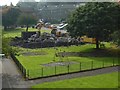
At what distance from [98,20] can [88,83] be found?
669 inches

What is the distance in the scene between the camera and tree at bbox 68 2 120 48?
40.7 meters

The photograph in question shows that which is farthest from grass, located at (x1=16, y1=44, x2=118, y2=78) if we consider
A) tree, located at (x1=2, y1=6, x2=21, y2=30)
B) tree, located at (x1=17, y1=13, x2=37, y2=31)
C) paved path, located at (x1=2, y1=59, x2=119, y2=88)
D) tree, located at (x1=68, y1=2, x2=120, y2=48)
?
tree, located at (x1=17, y1=13, x2=37, y2=31)

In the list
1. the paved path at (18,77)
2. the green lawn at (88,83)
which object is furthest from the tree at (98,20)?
the green lawn at (88,83)

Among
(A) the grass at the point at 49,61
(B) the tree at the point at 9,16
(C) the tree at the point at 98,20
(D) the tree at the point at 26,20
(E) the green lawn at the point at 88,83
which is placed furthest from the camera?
(D) the tree at the point at 26,20

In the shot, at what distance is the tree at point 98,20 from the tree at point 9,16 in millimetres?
39628

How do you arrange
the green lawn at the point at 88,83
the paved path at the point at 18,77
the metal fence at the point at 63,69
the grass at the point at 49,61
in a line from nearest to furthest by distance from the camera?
the green lawn at the point at 88,83, the paved path at the point at 18,77, the metal fence at the point at 63,69, the grass at the point at 49,61

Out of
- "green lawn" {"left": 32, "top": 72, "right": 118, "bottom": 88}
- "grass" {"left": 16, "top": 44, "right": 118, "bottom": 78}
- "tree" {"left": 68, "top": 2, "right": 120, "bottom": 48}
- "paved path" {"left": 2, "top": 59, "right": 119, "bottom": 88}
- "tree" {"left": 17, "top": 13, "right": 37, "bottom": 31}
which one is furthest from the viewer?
"tree" {"left": 17, "top": 13, "right": 37, "bottom": 31}

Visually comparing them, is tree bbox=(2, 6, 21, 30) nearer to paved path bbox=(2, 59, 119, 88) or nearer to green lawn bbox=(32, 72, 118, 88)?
paved path bbox=(2, 59, 119, 88)

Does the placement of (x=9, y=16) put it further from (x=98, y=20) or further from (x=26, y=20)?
(x=98, y=20)

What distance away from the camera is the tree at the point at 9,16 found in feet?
259

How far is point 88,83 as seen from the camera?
25328 millimetres

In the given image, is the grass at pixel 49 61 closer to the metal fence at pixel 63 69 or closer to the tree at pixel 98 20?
the metal fence at pixel 63 69

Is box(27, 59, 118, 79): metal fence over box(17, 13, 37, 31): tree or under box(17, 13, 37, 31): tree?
under

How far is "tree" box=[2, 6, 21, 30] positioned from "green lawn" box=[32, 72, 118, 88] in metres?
54.4
